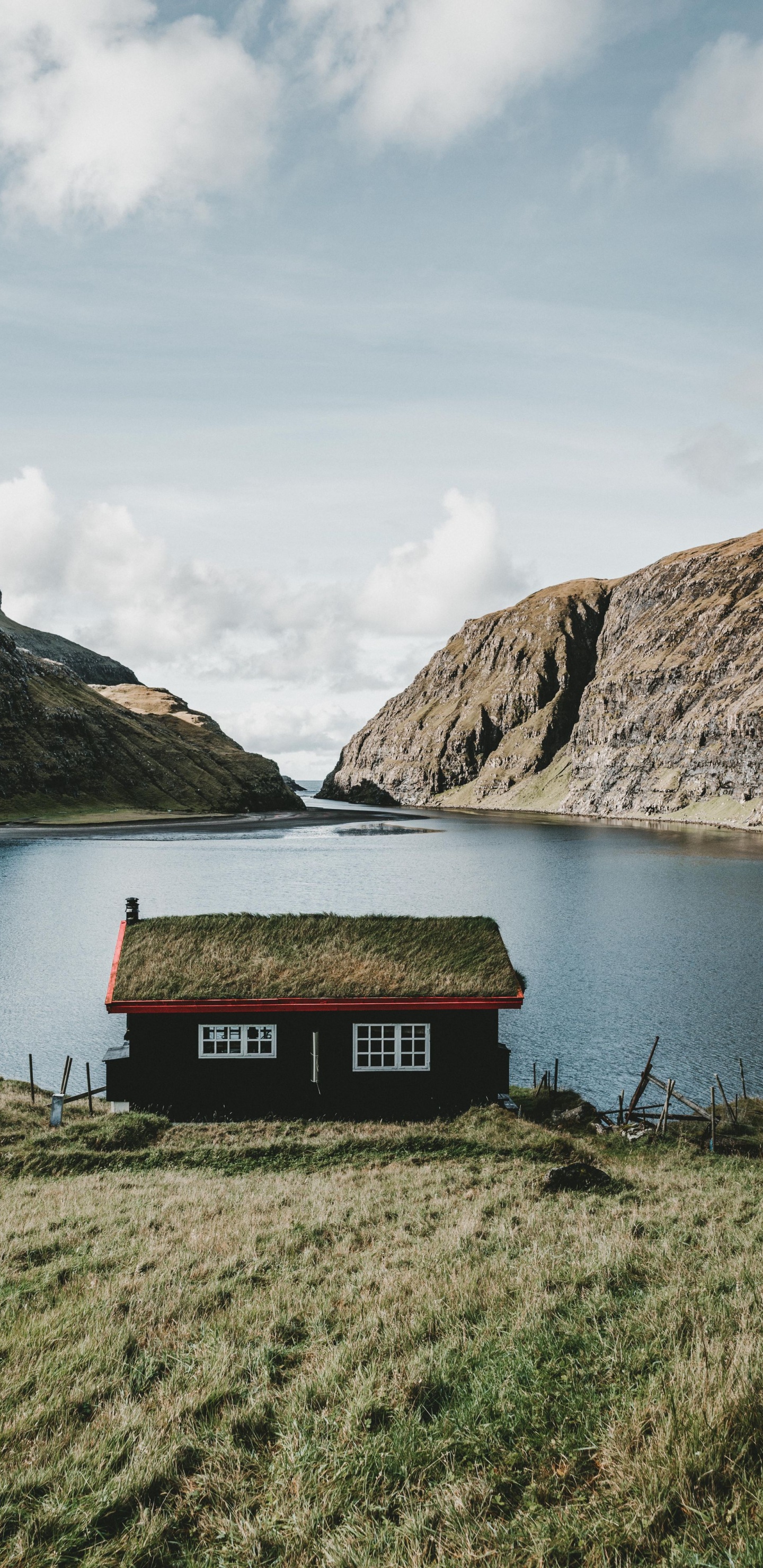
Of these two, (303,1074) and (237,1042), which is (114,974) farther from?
(303,1074)

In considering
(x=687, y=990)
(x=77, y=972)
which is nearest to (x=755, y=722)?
(x=687, y=990)

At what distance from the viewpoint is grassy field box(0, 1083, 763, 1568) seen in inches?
233

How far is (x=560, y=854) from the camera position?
396 ft

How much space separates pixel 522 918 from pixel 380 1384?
200 ft

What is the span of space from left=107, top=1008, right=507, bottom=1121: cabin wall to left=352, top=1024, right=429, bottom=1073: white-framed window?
0.18 meters

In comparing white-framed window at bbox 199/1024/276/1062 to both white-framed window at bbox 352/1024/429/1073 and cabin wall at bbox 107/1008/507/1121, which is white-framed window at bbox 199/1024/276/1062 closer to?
cabin wall at bbox 107/1008/507/1121

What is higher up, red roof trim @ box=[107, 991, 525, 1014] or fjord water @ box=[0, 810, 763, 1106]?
red roof trim @ box=[107, 991, 525, 1014]

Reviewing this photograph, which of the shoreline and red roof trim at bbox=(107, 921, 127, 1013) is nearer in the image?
red roof trim at bbox=(107, 921, 127, 1013)

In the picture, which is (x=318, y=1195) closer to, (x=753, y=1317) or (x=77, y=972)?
(x=753, y=1317)

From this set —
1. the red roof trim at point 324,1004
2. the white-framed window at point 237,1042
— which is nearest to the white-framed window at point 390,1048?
the red roof trim at point 324,1004

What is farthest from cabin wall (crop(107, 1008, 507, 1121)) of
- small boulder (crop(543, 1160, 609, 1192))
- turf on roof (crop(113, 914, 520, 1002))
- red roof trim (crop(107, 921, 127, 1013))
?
small boulder (crop(543, 1160, 609, 1192))

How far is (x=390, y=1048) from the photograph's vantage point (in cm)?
2578

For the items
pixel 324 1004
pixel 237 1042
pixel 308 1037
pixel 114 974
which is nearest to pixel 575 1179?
pixel 324 1004

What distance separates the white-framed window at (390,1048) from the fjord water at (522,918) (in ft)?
28.8
